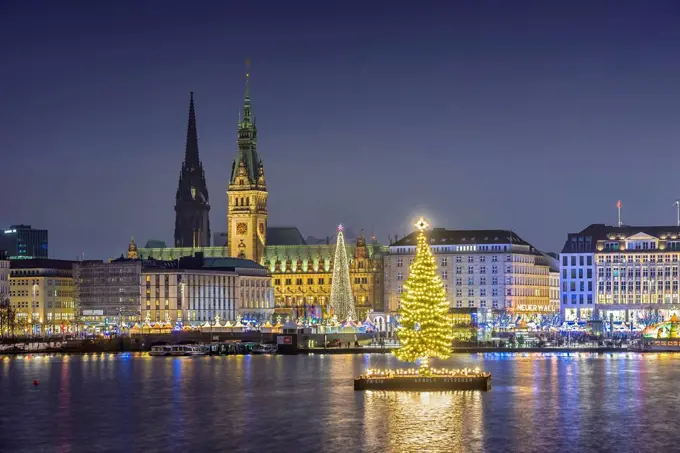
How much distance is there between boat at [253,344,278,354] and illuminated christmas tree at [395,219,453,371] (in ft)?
261

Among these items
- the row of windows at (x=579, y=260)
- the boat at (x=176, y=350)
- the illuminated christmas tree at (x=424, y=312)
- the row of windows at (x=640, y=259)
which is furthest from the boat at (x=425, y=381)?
the row of windows at (x=579, y=260)

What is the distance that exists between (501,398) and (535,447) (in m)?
20.3

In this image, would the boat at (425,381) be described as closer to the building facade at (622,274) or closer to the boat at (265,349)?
the boat at (265,349)

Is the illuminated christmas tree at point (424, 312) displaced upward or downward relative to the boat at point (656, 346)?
upward

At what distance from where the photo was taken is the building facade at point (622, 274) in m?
184

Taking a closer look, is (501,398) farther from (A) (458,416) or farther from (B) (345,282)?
(B) (345,282)

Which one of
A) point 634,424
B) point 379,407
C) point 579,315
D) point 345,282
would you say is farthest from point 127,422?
point 579,315

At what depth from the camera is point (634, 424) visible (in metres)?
68.2

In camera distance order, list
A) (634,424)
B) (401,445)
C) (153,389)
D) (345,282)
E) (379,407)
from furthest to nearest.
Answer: (345,282) → (153,389) → (379,407) → (634,424) → (401,445)

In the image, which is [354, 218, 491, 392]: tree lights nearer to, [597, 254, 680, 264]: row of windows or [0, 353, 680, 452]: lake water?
[0, 353, 680, 452]: lake water

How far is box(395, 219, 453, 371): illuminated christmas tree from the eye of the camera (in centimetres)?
7819

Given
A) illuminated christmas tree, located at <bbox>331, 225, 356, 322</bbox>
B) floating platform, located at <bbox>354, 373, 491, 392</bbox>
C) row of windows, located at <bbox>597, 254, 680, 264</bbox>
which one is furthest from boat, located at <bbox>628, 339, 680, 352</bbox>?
floating platform, located at <bbox>354, 373, 491, 392</bbox>

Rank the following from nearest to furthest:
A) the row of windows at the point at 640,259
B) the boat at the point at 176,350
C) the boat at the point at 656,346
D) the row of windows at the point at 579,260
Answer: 1. the boat at the point at 656,346
2. the boat at the point at 176,350
3. the row of windows at the point at 640,259
4. the row of windows at the point at 579,260

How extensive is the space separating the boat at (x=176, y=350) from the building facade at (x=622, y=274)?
52.0 metres
